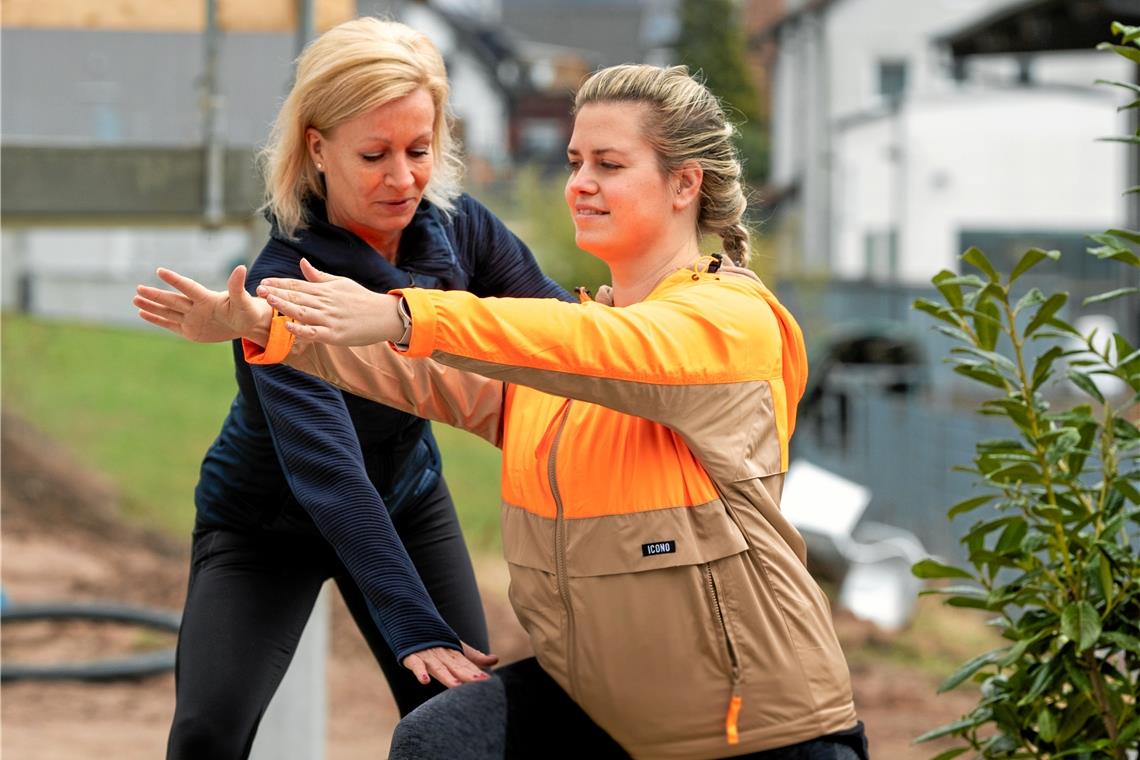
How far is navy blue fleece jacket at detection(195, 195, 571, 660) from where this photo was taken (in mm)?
2459

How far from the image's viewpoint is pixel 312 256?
105 inches

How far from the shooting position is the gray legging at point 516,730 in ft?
7.30

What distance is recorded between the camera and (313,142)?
269 centimetres

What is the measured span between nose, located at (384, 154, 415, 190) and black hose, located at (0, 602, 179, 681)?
640cm

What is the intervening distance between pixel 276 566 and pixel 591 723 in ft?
2.49

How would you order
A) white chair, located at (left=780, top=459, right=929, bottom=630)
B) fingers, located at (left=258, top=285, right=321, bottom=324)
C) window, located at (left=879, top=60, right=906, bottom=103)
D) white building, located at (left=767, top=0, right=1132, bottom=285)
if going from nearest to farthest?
1. fingers, located at (left=258, top=285, right=321, bottom=324)
2. white chair, located at (left=780, top=459, right=929, bottom=630)
3. white building, located at (left=767, top=0, right=1132, bottom=285)
4. window, located at (left=879, top=60, right=906, bottom=103)

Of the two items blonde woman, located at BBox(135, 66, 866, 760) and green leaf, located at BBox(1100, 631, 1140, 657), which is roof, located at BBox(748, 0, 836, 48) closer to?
green leaf, located at BBox(1100, 631, 1140, 657)

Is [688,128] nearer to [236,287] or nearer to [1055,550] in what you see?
[236,287]

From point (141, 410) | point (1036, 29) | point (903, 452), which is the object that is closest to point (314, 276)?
point (903, 452)

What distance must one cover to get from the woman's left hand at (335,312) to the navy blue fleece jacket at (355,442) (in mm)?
546

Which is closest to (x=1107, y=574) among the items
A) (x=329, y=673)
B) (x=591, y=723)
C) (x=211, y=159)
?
(x=591, y=723)

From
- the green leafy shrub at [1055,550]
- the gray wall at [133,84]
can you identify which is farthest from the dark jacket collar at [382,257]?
the gray wall at [133,84]

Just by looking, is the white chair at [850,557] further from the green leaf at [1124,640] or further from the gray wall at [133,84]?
the green leaf at [1124,640]

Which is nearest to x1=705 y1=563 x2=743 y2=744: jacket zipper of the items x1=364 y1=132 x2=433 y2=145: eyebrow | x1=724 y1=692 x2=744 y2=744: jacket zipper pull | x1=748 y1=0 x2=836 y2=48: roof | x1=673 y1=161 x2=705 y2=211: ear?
x1=724 y1=692 x2=744 y2=744: jacket zipper pull
